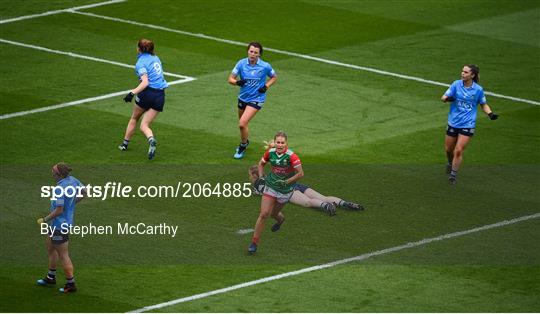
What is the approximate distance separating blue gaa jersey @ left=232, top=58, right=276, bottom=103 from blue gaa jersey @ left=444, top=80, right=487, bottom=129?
3.82 m

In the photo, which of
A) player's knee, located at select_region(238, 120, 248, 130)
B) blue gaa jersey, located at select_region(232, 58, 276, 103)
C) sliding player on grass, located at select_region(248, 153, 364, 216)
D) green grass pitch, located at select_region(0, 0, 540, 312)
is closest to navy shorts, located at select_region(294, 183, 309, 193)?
sliding player on grass, located at select_region(248, 153, 364, 216)

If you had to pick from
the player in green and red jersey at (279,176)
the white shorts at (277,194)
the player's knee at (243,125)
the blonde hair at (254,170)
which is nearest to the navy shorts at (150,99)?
the player's knee at (243,125)

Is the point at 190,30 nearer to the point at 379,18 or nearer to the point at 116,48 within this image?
the point at 116,48

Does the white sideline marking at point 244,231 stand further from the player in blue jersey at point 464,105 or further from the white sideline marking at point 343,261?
the player in blue jersey at point 464,105

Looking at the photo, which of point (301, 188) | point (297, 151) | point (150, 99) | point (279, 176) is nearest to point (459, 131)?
point (301, 188)

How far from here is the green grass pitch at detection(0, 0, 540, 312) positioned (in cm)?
1933

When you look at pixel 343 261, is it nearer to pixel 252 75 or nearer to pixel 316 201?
pixel 316 201

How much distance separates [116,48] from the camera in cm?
3284

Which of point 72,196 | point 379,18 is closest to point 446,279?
point 72,196

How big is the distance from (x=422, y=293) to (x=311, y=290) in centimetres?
172

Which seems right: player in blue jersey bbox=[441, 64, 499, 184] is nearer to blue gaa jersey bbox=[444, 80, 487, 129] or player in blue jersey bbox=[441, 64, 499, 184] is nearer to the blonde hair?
blue gaa jersey bbox=[444, 80, 487, 129]

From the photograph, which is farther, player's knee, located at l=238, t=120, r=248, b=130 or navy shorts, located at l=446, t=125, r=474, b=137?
player's knee, located at l=238, t=120, r=248, b=130

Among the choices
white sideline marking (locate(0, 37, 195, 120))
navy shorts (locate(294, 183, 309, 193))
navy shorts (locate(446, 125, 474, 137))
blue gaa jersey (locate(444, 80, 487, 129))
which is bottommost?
navy shorts (locate(294, 183, 309, 193))

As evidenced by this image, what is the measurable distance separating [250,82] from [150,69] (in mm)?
2076
